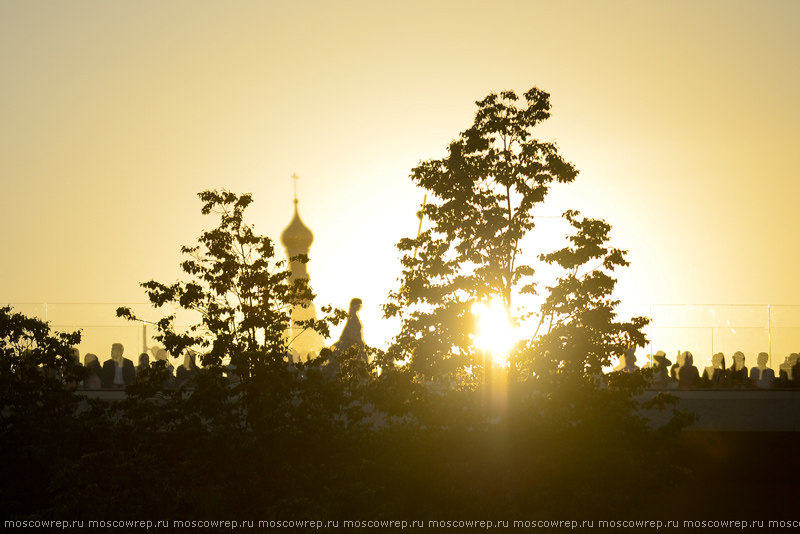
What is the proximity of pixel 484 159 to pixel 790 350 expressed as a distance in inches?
461

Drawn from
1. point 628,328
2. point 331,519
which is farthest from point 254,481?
point 628,328

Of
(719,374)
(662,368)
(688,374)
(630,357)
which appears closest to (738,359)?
(719,374)

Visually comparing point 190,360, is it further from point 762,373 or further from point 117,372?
point 762,373

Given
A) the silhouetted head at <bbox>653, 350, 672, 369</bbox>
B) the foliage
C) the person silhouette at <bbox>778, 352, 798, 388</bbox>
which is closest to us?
the foliage

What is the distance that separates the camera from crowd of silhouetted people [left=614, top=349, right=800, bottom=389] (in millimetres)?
31703

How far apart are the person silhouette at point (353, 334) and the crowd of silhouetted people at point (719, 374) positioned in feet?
29.6

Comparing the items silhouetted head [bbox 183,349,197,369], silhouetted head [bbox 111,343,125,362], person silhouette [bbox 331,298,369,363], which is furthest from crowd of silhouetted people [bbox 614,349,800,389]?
silhouetted head [bbox 111,343,125,362]

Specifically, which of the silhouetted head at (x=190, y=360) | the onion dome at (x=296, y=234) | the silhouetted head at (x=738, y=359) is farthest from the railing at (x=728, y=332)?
the onion dome at (x=296, y=234)

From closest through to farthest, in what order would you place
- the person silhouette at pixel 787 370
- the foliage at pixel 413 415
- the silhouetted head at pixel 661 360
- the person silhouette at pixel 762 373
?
the foliage at pixel 413 415 < the silhouetted head at pixel 661 360 < the person silhouette at pixel 762 373 < the person silhouette at pixel 787 370

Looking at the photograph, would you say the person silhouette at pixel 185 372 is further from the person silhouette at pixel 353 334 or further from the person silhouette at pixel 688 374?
the person silhouette at pixel 688 374

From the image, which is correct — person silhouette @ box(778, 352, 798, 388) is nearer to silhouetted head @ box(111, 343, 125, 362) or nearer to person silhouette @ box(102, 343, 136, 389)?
person silhouette @ box(102, 343, 136, 389)

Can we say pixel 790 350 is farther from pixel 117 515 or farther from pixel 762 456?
pixel 117 515

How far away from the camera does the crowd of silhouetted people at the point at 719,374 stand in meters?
31.7

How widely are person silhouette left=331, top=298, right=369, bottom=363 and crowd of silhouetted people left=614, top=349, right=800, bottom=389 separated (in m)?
9.01
